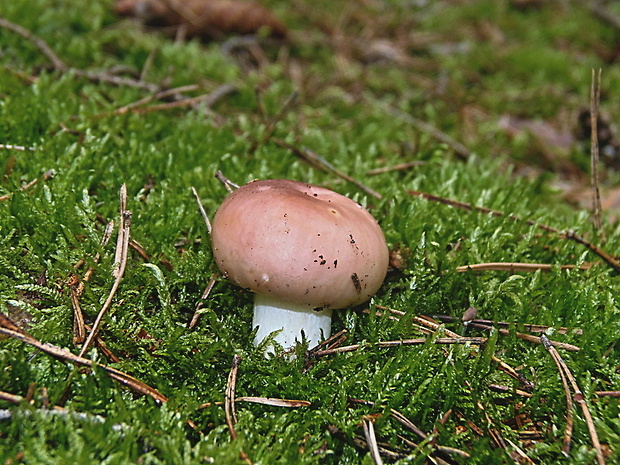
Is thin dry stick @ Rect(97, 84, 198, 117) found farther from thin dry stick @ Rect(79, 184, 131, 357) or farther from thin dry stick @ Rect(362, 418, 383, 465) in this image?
thin dry stick @ Rect(362, 418, 383, 465)

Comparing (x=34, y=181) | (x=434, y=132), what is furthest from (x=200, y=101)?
(x=434, y=132)

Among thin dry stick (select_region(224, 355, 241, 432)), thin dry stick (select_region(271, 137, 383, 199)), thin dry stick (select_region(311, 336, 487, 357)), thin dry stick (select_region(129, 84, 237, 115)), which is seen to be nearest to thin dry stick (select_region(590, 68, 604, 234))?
thin dry stick (select_region(271, 137, 383, 199))

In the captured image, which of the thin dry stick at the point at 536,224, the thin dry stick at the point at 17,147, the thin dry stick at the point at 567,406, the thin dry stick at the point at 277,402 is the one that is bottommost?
the thin dry stick at the point at 277,402

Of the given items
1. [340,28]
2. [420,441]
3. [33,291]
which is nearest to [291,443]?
[420,441]

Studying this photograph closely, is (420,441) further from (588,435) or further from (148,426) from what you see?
(148,426)

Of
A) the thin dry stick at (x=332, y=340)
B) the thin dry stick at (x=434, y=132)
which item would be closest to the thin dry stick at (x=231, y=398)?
the thin dry stick at (x=332, y=340)

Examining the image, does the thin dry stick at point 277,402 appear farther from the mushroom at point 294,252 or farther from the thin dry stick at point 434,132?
the thin dry stick at point 434,132
